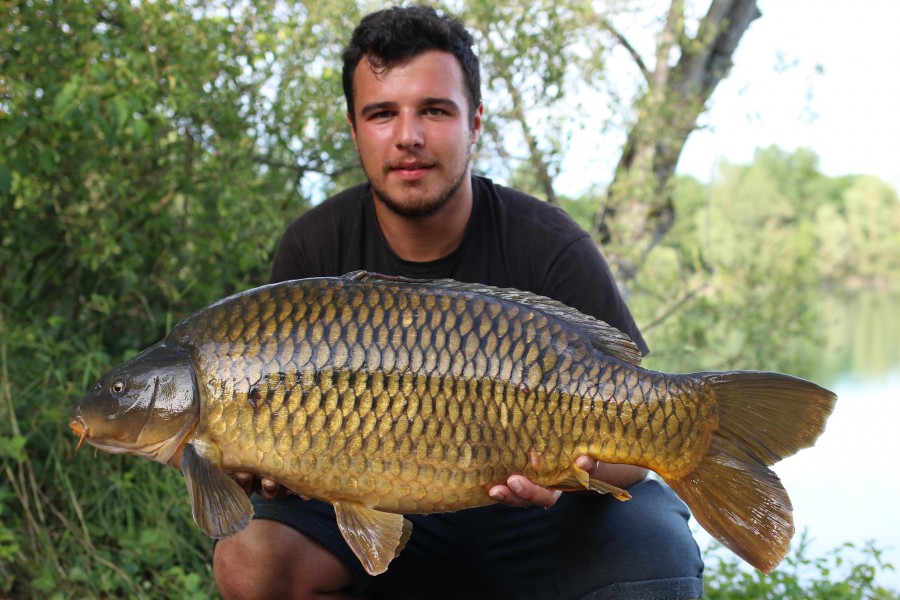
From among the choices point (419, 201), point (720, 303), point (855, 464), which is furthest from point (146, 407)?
point (855, 464)

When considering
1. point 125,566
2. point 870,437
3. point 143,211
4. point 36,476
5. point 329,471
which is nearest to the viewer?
point 329,471

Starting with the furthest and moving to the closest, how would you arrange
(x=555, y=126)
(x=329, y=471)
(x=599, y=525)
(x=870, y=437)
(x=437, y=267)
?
(x=870, y=437), (x=555, y=126), (x=437, y=267), (x=599, y=525), (x=329, y=471)

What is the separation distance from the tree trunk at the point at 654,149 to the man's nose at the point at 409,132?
2.04 m

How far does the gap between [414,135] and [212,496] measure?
819 mm

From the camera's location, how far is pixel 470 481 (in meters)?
1.34

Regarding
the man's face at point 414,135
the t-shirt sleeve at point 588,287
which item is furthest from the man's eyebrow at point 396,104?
the t-shirt sleeve at point 588,287

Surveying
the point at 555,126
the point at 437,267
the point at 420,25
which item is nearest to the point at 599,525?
the point at 437,267

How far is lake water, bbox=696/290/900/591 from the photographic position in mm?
4277

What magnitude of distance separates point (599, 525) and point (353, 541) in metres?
0.51

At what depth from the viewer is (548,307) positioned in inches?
56.9

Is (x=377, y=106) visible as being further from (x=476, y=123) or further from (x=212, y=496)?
(x=212, y=496)

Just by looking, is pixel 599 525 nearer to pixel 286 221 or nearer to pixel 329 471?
pixel 329 471

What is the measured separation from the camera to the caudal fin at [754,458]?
1.33m

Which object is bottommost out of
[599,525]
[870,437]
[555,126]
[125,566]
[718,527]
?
[870,437]
